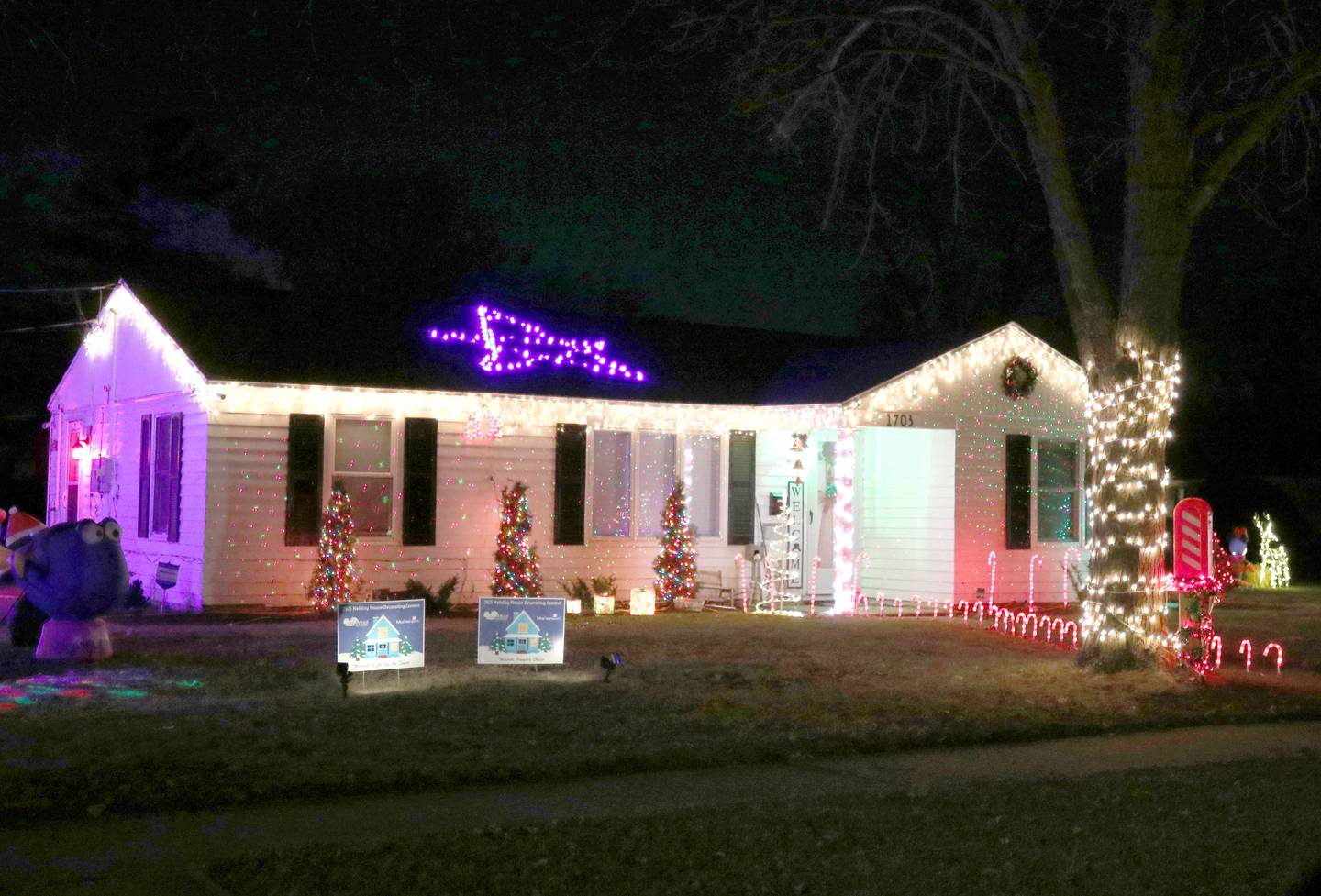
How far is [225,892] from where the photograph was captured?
20.0ft

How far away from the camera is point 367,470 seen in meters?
18.4

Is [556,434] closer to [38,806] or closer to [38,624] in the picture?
[38,624]

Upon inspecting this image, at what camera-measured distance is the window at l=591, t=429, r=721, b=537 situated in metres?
20.1

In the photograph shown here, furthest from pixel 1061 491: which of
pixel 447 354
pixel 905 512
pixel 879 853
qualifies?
pixel 879 853

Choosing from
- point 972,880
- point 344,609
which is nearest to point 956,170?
point 344,609

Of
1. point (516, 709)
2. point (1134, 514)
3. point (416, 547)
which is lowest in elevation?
point (516, 709)

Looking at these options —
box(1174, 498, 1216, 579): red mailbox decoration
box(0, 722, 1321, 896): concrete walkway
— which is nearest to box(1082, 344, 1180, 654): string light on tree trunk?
box(1174, 498, 1216, 579): red mailbox decoration

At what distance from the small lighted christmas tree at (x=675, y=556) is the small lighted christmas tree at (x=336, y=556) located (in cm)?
432

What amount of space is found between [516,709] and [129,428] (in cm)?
1208

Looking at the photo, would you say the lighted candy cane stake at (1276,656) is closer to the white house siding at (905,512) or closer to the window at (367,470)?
the white house siding at (905,512)

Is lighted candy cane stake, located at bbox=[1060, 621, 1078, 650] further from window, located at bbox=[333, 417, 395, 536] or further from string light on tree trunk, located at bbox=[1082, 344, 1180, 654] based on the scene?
window, located at bbox=[333, 417, 395, 536]

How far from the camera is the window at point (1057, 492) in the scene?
21453mm

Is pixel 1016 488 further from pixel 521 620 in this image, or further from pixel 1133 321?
pixel 521 620

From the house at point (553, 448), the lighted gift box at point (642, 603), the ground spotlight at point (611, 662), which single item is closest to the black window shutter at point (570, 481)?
the house at point (553, 448)
